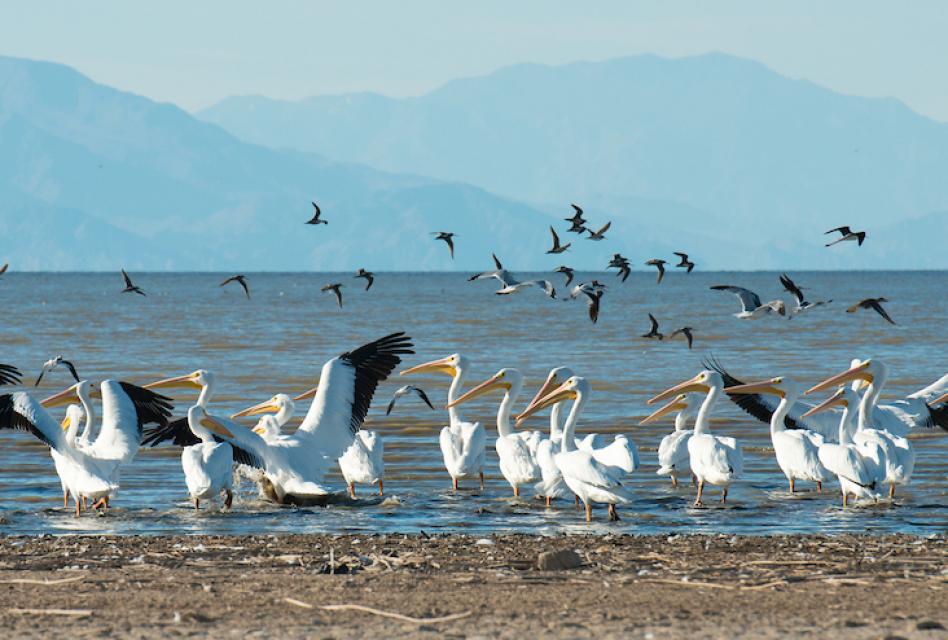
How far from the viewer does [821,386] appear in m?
13.2

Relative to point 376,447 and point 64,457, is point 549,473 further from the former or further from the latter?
point 64,457

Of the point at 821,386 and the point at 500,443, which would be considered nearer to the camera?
the point at 500,443

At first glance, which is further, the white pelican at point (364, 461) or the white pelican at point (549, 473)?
the white pelican at point (364, 461)

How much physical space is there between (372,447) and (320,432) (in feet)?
1.41

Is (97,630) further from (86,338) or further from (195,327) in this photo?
(195,327)

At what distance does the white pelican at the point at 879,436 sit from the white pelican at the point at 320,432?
11.4 feet

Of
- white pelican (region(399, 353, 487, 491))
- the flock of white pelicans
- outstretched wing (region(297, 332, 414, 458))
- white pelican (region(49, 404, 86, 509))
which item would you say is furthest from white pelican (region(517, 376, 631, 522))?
white pelican (region(49, 404, 86, 509))

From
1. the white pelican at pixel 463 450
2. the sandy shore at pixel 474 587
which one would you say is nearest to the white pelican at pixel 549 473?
the white pelican at pixel 463 450

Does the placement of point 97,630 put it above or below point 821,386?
below

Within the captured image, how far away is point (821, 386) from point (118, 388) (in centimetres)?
585

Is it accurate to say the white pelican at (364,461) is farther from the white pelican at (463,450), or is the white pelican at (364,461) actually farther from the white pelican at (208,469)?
the white pelican at (208,469)

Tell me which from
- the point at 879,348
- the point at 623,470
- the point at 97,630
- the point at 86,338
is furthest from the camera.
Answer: the point at 86,338

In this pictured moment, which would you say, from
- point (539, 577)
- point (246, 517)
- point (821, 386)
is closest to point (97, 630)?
point (539, 577)

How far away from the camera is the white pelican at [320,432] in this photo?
11.0m
